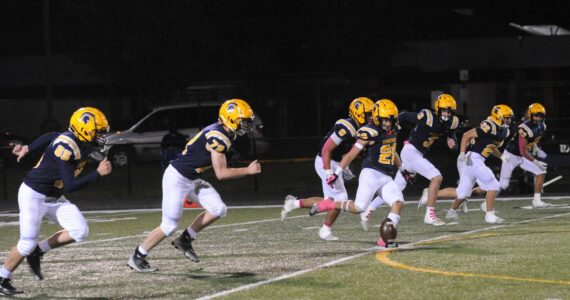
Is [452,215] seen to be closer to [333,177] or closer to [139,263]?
[333,177]

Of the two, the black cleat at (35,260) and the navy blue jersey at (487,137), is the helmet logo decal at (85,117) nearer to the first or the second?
the black cleat at (35,260)

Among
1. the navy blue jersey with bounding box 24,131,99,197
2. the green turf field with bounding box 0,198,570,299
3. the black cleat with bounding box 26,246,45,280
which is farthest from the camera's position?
the black cleat with bounding box 26,246,45,280

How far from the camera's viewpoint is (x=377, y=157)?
530 inches

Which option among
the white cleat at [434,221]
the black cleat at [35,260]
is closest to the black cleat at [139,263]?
the black cleat at [35,260]

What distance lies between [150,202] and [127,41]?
14352 mm

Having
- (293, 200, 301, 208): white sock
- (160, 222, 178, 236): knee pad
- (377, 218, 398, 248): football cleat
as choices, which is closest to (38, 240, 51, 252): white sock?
(160, 222, 178, 236): knee pad

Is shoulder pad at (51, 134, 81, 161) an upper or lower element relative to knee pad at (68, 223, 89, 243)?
upper

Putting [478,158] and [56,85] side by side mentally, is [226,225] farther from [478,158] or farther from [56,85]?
[56,85]

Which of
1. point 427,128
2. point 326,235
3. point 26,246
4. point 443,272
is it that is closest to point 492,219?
point 427,128

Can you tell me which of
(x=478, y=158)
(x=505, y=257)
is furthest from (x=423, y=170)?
(x=505, y=257)

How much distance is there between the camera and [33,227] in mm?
10367

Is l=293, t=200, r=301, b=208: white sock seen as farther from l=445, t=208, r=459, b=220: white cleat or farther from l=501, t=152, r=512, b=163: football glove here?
l=501, t=152, r=512, b=163: football glove

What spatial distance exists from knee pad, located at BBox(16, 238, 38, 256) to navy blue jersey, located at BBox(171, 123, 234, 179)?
1.94 m

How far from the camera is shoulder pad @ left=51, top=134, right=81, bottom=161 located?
10289mm
